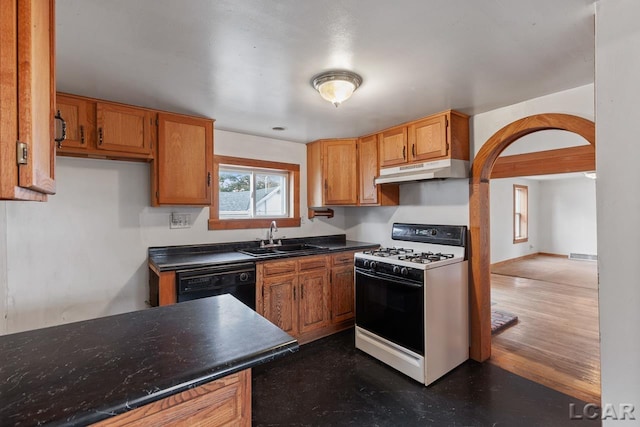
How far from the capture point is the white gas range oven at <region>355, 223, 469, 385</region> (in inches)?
92.7

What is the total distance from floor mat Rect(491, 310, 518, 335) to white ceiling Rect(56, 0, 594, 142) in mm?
2392

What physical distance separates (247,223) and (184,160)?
0.99 m

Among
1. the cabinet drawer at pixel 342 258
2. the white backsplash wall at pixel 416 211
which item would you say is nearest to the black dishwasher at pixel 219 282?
the cabinet drawer at pixel 342 258

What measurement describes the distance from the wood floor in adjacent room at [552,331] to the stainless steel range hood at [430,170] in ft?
5.68

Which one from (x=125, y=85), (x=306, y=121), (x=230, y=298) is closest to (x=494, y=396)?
(x=230, y=298)

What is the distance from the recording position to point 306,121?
2869 mm

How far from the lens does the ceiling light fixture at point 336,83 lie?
6.17ft

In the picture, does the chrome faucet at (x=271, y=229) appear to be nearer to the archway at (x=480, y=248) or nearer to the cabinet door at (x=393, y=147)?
the cabinet door at (x=393, y=147)

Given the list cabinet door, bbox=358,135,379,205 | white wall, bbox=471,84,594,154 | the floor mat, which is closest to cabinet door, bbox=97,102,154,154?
cabinet door, bbox=358,135,379,205

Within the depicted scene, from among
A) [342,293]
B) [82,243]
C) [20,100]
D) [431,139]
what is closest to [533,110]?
[431,139]

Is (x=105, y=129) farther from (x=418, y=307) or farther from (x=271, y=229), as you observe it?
(x=418, y=307)

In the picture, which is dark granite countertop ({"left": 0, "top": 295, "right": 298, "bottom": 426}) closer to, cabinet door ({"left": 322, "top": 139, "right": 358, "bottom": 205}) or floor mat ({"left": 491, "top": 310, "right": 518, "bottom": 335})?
cabinet door ({"left": 322, "top": 139, "right": 358, "bottom": 205})

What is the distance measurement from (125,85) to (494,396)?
11.2 ft

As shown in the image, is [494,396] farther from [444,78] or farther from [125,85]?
[125,85]
